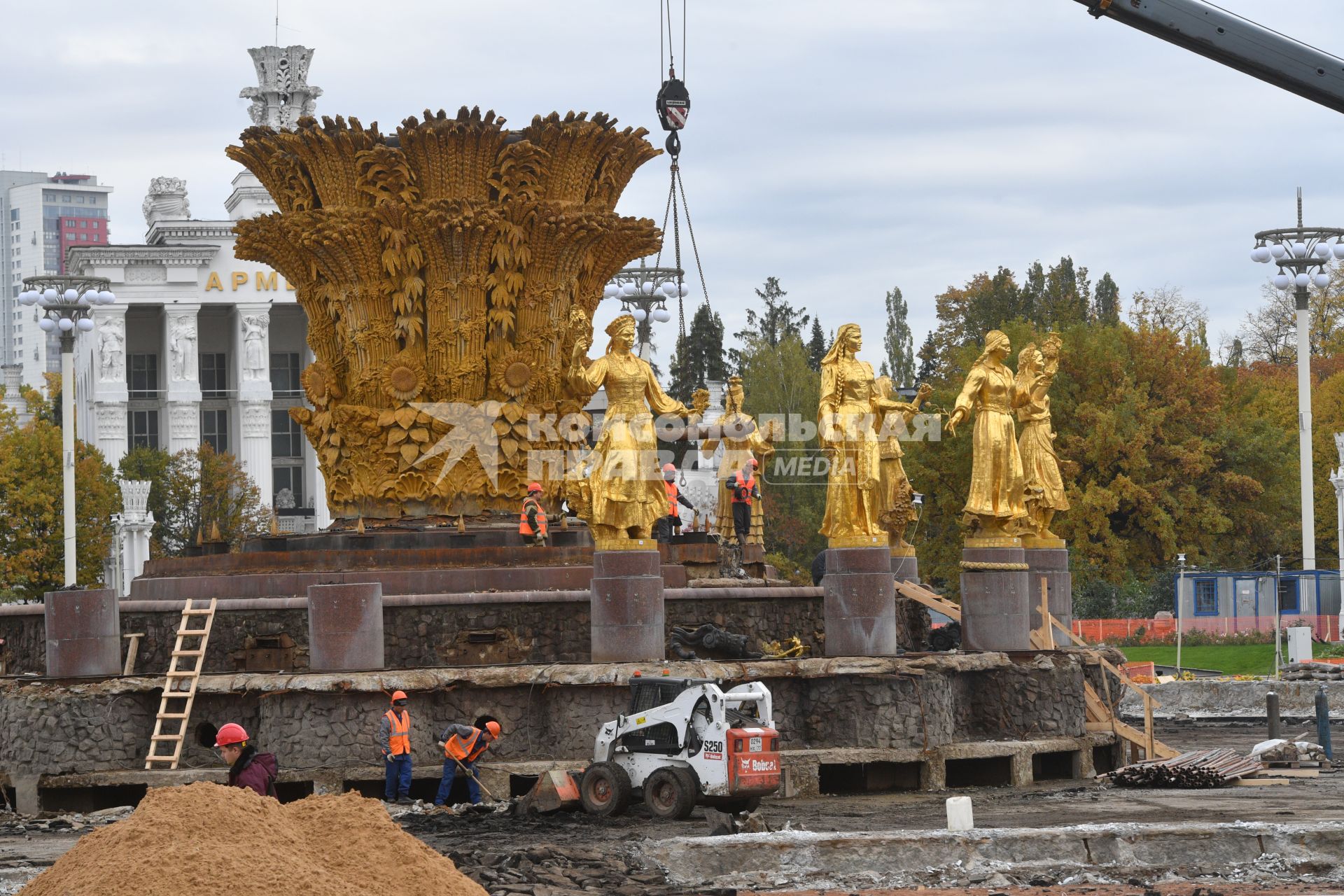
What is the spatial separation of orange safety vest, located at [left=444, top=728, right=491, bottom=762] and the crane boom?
8874 millimetres

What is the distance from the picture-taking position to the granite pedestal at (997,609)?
23.3 meters

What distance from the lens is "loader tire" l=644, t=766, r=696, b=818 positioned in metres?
18.2

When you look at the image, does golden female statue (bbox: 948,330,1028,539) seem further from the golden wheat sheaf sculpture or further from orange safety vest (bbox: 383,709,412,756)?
orange safety vest (bbox: 383,709,412,756)

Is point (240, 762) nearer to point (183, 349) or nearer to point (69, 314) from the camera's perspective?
point (69, 314)

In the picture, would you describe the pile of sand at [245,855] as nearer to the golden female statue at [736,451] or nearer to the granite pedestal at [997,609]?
the granite pedestal at [997,609]

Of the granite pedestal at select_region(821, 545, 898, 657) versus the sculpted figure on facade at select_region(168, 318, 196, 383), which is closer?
the granite pedestal at select_region(821, 545, 898, 657)

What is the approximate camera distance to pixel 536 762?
2028 centimetres

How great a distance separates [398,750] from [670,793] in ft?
9.27

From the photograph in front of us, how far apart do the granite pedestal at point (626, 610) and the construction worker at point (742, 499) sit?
25.5 feet

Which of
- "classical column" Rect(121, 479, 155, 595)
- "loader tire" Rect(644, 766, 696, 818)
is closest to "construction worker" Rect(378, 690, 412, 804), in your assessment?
"loader tire" Rect(644, 766, 696, 818)

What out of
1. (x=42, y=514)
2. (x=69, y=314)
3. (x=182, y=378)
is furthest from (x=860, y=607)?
(x=182, y=378)

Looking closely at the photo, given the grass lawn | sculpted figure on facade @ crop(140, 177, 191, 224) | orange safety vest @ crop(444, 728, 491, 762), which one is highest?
sculpted figure on facade @ crop(140, 177, 191, 224)

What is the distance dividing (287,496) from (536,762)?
45.8 metres

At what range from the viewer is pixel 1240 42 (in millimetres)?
16516
